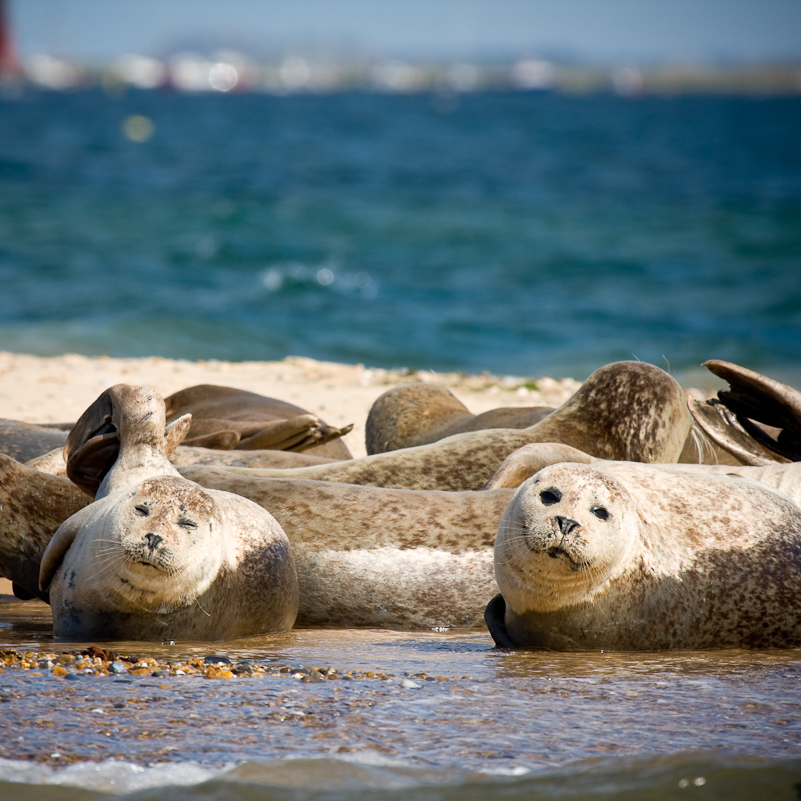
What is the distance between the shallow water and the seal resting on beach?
0.61 feet

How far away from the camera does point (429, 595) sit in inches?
182

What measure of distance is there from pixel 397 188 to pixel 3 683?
2918 centimetres

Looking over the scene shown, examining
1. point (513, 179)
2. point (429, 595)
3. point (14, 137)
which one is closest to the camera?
point (429, 595)

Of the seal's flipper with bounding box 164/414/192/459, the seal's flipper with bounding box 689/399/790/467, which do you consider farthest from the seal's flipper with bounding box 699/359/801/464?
the seal's flipper with bounding box 164/414/192/459

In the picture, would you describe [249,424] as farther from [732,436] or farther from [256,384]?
[256,384]

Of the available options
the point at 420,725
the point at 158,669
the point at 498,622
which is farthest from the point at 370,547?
the point at 420,725

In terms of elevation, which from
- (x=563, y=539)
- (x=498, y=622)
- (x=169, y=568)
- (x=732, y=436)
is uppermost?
(x=732, y=436)

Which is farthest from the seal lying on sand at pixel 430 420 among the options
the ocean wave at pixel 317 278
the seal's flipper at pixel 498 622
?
the ocean wave at pixel 317 278

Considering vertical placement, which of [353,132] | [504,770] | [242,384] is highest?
[353,132]

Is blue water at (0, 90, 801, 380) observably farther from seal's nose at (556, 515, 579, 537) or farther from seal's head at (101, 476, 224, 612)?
seal's nose at (556, 515, 579, 537)

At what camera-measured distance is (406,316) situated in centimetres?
1703

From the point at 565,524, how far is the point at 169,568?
51.5 inches

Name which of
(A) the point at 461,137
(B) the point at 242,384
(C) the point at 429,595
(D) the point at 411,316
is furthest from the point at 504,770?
(A) the point at 461,137

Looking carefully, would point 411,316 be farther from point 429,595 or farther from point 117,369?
point 429,595
